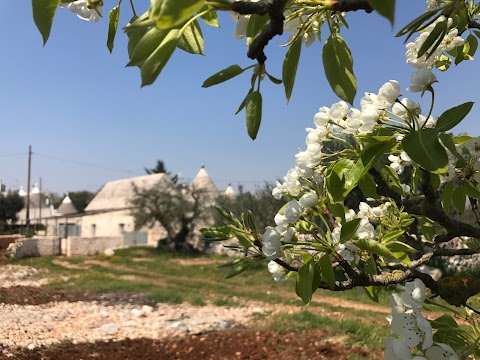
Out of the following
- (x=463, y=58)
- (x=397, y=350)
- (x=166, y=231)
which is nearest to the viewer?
(x=397, y=350)

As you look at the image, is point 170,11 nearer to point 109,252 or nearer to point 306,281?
point 306,281

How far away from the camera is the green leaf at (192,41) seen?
0.72 meters

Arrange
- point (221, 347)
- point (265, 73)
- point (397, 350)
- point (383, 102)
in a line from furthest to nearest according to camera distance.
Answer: point (221, 347)
point (383, 102)
point (397, 350)
point (265, 73)

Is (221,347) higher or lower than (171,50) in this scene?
lower

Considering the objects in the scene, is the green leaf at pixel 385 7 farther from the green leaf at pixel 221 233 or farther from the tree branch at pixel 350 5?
the green leaf at pixel 221 233

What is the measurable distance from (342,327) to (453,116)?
6680 millimetres

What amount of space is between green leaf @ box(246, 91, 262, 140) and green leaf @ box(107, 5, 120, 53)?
279 mm

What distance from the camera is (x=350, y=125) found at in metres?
1.06

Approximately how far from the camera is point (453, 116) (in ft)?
2.57

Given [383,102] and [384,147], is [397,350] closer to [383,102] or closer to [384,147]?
[384,147]

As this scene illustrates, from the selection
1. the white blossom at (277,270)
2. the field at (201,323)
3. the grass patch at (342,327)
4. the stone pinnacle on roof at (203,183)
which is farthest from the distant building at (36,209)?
the white blossom at (277,270)

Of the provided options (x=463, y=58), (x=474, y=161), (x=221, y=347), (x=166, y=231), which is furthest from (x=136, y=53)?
(x=166, y=231)

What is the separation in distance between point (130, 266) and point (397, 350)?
1949 cm

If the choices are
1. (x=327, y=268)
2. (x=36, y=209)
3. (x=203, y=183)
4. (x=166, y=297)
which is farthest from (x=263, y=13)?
(x=36, y=209)
